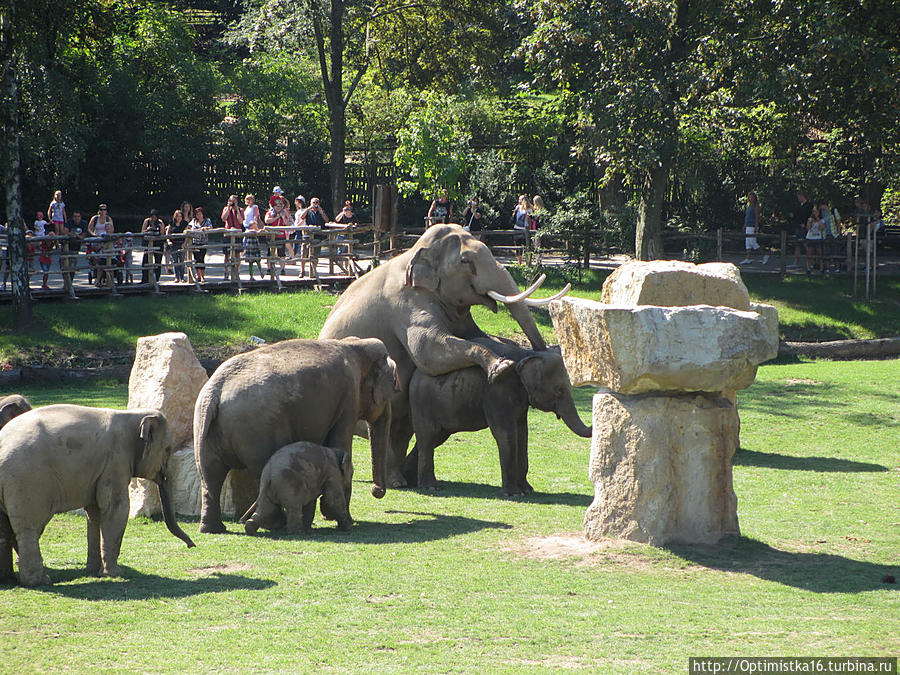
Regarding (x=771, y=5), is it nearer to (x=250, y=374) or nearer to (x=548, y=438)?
(x=548, y=438)

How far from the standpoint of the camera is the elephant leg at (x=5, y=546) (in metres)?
7.77

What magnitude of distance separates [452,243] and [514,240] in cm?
1917

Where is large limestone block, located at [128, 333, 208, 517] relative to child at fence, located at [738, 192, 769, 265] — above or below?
below

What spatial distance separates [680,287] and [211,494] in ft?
14.5

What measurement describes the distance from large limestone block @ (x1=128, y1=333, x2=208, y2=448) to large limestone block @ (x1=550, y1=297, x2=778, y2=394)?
12.9ft

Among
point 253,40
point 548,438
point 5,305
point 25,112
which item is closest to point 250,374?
point 548,438

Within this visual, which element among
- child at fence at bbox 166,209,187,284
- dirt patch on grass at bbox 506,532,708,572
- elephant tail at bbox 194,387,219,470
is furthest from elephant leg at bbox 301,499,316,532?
child at fence at bbox 166,209,187,284

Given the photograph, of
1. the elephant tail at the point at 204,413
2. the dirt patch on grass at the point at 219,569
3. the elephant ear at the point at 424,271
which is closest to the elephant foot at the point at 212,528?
the elephant tail at the point at 204,413

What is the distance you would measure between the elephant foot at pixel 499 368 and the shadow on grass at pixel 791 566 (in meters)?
3.10

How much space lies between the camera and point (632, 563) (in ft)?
28.1

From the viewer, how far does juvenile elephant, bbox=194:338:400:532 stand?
9.59 metres

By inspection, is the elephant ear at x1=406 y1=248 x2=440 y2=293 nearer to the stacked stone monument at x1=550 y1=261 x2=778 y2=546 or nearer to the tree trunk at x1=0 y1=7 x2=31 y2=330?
the stacked stone monument at x1=550 y1=261 x2=778 y2=546

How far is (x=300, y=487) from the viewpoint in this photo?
30.8 ft

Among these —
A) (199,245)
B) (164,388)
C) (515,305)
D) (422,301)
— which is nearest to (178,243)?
(199,245)
